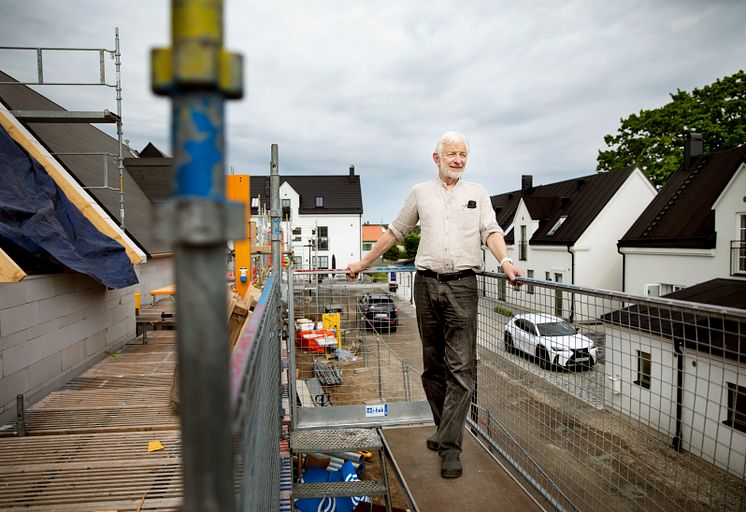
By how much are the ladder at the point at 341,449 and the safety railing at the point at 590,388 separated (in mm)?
269

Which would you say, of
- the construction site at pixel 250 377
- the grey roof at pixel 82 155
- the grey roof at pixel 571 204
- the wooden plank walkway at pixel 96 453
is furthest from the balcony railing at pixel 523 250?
the wooden plank walkway at pixel 96 453

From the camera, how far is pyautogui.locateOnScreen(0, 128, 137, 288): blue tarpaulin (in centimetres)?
534

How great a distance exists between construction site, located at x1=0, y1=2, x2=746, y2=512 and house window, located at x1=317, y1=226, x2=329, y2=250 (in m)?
37.3

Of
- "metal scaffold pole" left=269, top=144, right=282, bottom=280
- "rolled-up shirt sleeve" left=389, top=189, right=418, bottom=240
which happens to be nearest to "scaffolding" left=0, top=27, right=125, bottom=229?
"metal scaffold pole" left=269, top=144, right=282, bottom=280

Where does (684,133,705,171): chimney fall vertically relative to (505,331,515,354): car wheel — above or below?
above

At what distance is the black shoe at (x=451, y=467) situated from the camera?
124 inches

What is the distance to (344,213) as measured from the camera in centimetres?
4734

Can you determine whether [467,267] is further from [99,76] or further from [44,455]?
[99,76]

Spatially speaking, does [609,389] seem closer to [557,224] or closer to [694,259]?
[694,259]

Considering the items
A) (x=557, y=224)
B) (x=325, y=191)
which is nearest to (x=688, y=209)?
(x=557, y=224)

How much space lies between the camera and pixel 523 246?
28359 millimetres

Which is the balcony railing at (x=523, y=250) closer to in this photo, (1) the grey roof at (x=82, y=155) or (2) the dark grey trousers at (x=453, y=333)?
(1) the grey roof at (x=82, y=155)

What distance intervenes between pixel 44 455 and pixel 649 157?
1190 inches

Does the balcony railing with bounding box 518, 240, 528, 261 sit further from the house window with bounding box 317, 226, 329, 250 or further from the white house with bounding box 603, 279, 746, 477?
the white house with bounding box 603, 279, 746, 477
